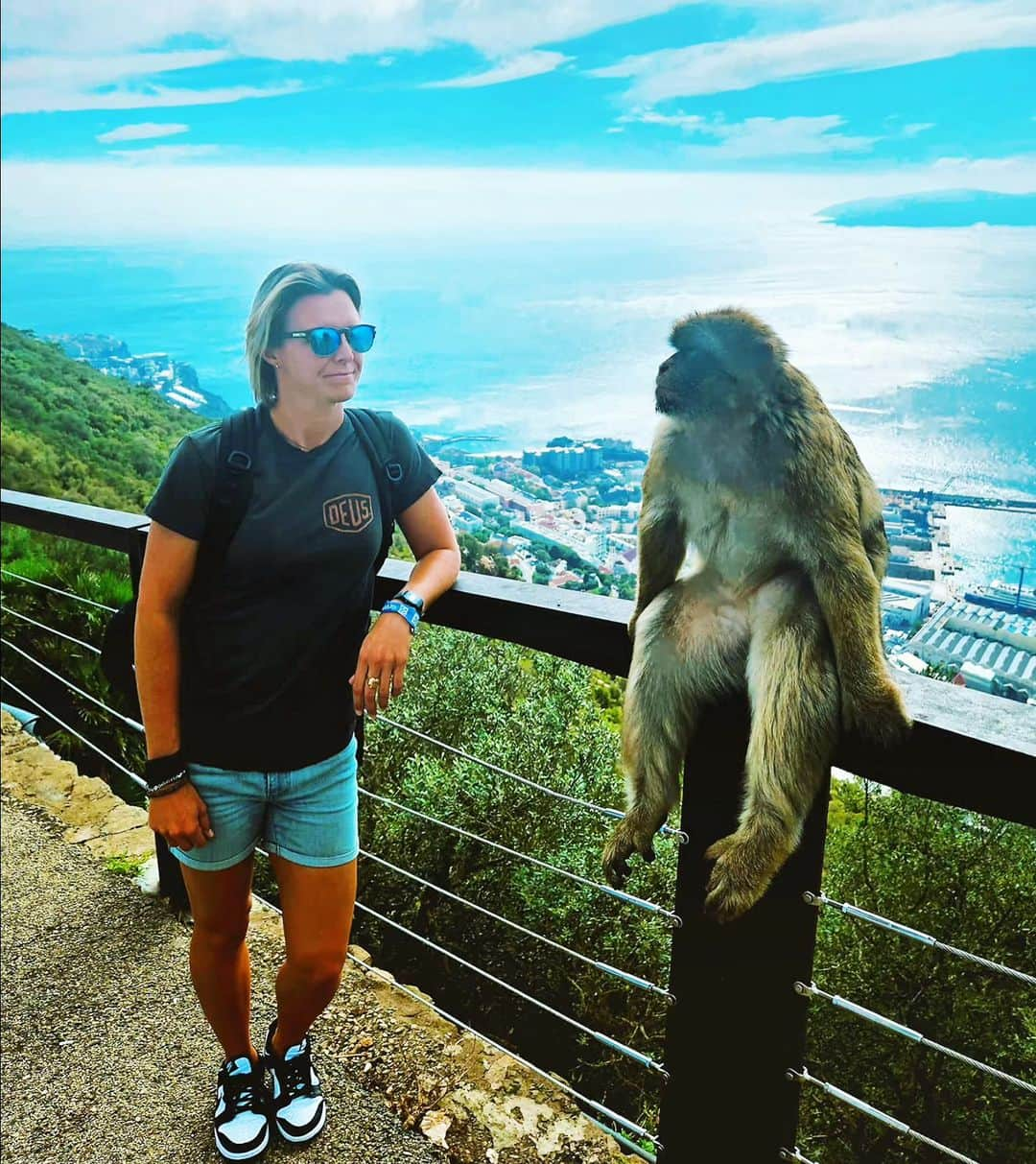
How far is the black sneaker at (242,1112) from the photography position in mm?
1640

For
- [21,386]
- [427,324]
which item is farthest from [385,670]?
[21,386]

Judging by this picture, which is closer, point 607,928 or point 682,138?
point 607,928

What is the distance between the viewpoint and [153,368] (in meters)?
4.75

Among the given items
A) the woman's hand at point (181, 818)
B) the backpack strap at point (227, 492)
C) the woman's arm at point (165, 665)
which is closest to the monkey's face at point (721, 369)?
the backpack strap at point (227, 492)

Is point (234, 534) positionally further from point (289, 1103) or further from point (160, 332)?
point (160, 332)

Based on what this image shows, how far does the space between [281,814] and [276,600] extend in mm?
397

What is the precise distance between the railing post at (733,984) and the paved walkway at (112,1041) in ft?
1.98

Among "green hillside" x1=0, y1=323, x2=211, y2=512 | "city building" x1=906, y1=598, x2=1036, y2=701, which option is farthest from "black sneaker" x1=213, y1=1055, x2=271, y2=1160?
"green hillside" x1=0, y1=323, x2=211, y2=512

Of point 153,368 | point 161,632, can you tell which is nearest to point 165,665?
point 161,632

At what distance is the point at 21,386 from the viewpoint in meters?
7.55

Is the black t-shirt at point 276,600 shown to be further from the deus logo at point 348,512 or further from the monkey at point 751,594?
the monkey at point 751,594

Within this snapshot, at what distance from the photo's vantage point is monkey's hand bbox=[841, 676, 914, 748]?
1061mm

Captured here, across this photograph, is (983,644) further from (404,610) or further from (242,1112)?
(242,1112)

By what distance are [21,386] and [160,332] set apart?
14.1 ft
